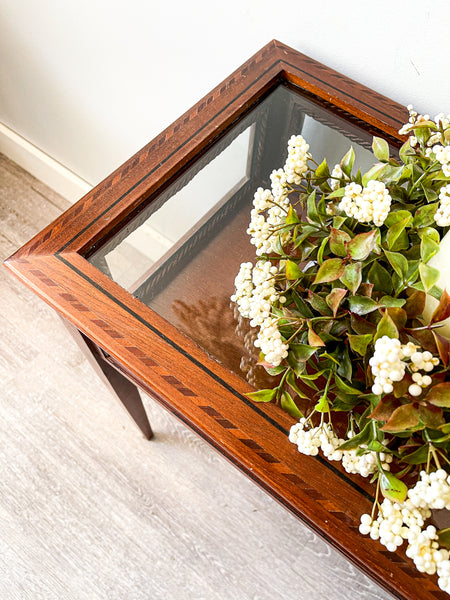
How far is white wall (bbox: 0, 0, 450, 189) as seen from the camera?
61 cm

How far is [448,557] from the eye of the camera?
1.24ft

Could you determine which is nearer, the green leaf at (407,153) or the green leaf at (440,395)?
the green leaf at (440,395)

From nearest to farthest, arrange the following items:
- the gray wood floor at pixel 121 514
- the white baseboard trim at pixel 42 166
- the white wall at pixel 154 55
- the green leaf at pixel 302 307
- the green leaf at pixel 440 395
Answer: the green leaf at pixel 440 395 < the green leaf at pixel 302 307 < the white wall at pixel 154 55 < the gray wood floor at pixel 121 514 < the white baseboard trim at pixel 42 166

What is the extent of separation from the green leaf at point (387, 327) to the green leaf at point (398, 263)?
49 millimetres

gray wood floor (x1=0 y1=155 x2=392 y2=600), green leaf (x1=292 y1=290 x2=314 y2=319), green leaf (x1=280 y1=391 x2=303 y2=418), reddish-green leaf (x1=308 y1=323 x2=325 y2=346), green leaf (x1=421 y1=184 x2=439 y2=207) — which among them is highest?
green leaf (x1=421 y1=184 x2=439 y2=207)

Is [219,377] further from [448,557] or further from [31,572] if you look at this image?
[31,572]

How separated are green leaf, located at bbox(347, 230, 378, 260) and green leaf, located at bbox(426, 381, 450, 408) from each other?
107 mm

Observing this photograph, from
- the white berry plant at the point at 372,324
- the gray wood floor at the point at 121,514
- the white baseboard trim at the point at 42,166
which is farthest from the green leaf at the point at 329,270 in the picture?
the white baseboard trim at the point at 42,166

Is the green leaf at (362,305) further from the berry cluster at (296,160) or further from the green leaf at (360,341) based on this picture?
the berry cluster at (296,160)

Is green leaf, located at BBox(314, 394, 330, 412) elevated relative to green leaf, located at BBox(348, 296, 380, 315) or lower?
lower

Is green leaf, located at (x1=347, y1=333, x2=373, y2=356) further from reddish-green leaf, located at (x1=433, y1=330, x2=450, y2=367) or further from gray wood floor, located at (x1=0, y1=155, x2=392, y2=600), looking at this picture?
gray wood floor, located at (x1=0, y1=155, x2=392, y2=600)

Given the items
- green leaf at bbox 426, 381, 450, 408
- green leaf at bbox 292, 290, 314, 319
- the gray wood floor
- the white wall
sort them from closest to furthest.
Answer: green leaf at bbox 426, 381, 450, 408
green leaf at bbox 292, 290, 314, 319
the white wall
the gray wood floor

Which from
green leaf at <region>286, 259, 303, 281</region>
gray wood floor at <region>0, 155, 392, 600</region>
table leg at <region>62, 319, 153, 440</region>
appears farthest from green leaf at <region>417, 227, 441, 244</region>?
gray wood floor at <region>0, 155, 392, 600</region>

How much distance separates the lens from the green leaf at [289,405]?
0.48m
